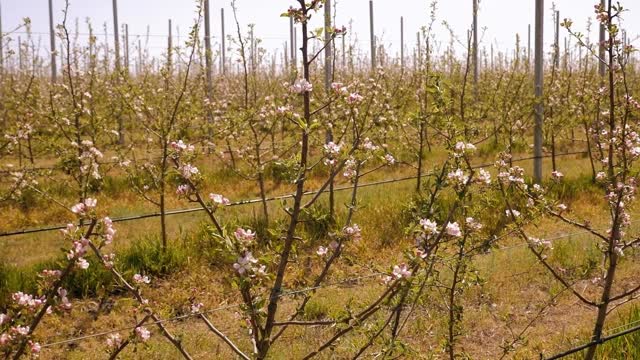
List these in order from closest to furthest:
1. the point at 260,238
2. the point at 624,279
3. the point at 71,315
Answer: the point at 71,315, the point at 624,279, the point at 260,238

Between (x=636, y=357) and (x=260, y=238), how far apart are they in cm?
328

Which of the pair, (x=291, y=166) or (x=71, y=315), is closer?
(x=291, y=166)

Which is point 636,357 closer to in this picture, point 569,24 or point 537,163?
point 569,24

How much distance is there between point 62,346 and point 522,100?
848cm

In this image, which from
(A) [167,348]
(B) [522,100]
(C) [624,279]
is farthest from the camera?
(B) [522,100]

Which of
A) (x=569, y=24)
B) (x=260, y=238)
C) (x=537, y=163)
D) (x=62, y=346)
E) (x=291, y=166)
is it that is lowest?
(x=62, y=346)

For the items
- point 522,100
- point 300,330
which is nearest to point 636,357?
point 300,330

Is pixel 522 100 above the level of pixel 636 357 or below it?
above

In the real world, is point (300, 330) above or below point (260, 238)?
below

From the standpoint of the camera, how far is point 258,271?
84.0 inches

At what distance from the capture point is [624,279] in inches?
193

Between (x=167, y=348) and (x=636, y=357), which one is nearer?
(x=636, y=357)

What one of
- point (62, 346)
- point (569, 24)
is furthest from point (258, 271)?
point (62, 346)

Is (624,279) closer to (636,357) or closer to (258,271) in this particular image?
(636,357)
